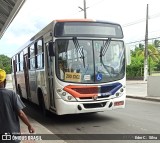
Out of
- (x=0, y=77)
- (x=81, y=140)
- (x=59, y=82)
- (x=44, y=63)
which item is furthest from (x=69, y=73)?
(x=0, y=77)

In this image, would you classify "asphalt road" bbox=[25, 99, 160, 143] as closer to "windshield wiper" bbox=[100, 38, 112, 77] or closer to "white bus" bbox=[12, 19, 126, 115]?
"white bus" bbox=[12, 19, 126, 115]

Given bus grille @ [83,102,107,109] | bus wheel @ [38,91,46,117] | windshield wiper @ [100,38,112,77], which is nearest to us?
bus grille @ [83,102,107,109]

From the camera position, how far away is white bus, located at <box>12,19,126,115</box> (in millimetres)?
11203

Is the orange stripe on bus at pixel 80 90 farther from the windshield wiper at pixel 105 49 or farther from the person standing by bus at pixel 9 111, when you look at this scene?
the person standing by bus at pixel 9 111

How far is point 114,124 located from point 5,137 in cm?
683

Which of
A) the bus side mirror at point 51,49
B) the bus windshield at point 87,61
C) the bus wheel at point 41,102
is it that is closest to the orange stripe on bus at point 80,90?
the bus windshield at point 87,61

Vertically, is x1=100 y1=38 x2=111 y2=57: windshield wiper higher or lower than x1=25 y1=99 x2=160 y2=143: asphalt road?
higher

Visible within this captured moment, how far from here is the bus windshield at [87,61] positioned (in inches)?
446

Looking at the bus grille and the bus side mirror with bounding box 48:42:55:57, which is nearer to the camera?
the bus side mirror with bounding box 48:42:55:57

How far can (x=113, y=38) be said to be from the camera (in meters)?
12.0

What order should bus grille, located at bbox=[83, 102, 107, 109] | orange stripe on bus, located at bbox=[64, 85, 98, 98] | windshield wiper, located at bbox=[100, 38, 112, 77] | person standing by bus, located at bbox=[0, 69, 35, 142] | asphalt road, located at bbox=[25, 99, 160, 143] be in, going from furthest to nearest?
1. windshield wiper, located at bbox=[100, 38, 112, 77]
2. bus grille, located at bbox=[83, 102, 107, 109]
3. orange stripe on bus, located at bbox=[64, 85, 98, 98]
4. asphalt road, located at bbox=[25, 99, 160, 143]
5. person standing by bus, located at bbox=[0, 69, 35, 142]

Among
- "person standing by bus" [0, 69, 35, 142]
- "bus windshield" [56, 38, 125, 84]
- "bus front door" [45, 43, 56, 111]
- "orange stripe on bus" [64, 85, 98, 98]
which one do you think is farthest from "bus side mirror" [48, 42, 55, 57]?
"person standing by bus" [0, 69, 35, 142]

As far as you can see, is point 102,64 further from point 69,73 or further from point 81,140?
point 81,140

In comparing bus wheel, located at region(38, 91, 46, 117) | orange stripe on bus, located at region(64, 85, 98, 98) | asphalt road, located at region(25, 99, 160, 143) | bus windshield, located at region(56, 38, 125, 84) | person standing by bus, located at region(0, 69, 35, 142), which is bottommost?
asphalt road, located at region(25, 99, 160, 143)
